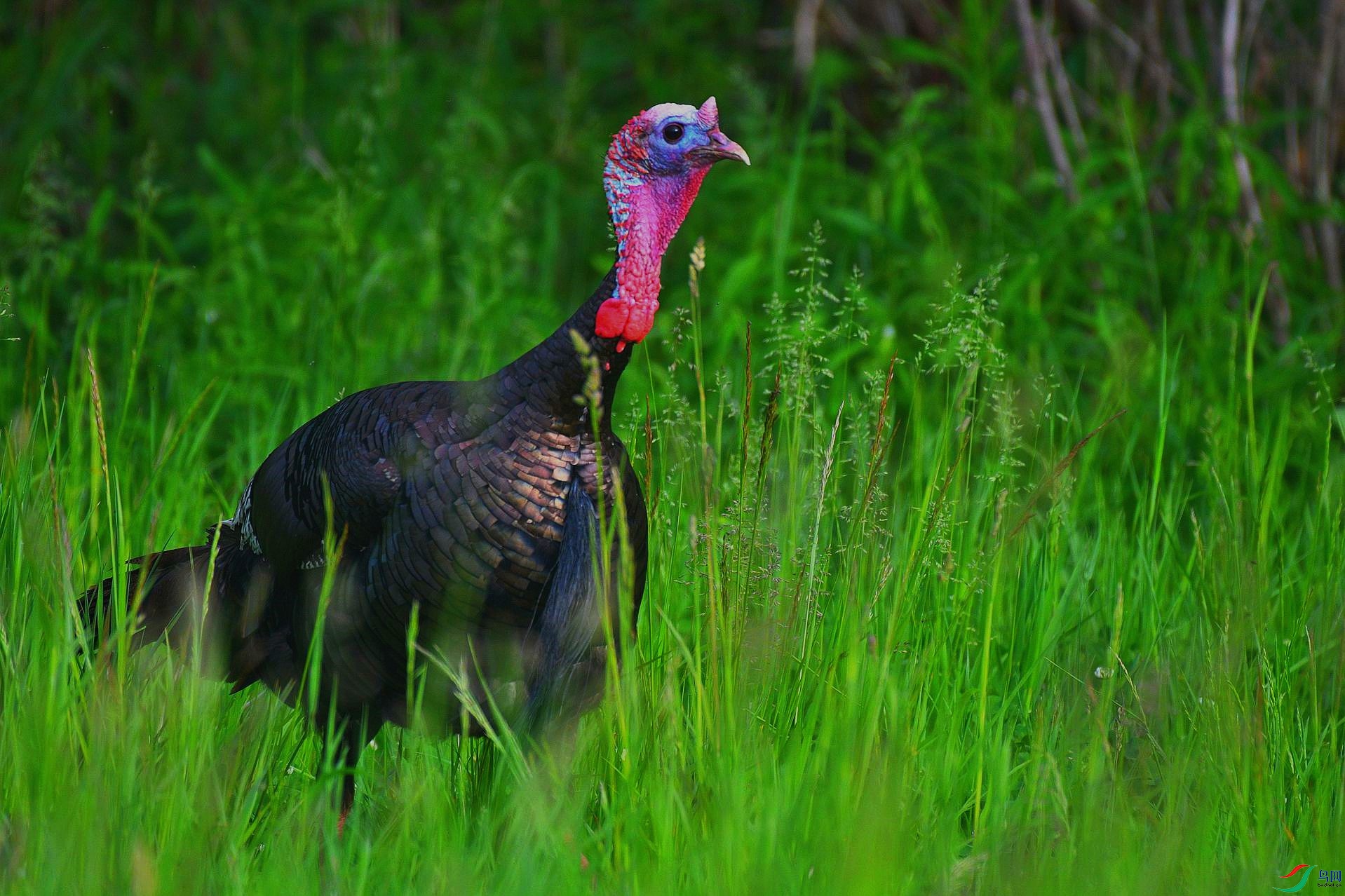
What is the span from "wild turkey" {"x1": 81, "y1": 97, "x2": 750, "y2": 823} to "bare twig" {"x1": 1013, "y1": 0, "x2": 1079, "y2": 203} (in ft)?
8.67

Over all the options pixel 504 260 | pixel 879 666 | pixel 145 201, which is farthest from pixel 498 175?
pixel 879 666

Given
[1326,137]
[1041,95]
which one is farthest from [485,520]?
[1326,137]

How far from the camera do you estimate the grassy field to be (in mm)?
2465

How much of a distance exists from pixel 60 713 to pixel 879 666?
55.8 inches

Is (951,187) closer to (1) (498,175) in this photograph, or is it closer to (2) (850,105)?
(2) (850,105)

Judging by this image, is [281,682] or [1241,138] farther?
[1241,138]

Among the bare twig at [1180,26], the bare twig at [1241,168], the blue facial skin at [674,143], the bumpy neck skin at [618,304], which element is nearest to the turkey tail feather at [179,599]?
the bumpy neck skin at [618,304]

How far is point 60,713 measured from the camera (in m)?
2.47

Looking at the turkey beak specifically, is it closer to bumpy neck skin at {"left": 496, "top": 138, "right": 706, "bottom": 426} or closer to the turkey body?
bumpy neck skin at {"left": 496, "top": 138, "right": 706, "bottom": 426}

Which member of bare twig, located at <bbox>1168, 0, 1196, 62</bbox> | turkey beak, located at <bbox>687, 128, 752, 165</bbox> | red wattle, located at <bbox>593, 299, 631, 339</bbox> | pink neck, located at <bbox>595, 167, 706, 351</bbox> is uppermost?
bare twig, located at <bbox>1168, 0, 1196, 62</bbox>

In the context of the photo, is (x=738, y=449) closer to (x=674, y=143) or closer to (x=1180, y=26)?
(x=674, y=143)

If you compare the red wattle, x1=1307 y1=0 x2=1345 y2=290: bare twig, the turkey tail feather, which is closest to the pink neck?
the red wattle

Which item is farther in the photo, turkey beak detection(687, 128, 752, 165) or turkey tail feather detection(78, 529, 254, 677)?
turkey tail feather detection(78, 529, 254, 677)

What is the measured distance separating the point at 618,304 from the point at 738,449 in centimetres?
53
